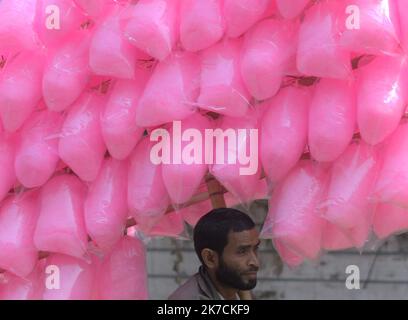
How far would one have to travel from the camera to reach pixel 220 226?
4.94 ft

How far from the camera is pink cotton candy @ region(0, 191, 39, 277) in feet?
5.18

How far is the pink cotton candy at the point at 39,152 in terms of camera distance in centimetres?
156

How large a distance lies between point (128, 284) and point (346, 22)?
70 centimetres

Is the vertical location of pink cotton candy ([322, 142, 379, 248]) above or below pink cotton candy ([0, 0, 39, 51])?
below

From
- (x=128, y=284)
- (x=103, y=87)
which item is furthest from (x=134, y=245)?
(x=103, y=87)

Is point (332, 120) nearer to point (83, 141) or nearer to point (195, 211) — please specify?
point (195, 211)

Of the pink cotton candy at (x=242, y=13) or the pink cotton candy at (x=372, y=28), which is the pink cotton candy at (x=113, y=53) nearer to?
the pink cotton candy at (x=242, y=13)

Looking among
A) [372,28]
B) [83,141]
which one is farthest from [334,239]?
[83,141]

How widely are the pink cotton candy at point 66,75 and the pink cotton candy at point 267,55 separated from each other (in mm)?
348

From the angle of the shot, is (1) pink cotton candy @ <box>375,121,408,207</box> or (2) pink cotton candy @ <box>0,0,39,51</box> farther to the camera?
Answer: (2) pink cotton candy @ <box>0,0,39,51</box>

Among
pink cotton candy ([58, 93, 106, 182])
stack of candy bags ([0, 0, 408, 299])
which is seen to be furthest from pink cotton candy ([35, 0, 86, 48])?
pink cotton candy ([58, 93, 106, 182])

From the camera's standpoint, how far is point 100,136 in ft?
5.06

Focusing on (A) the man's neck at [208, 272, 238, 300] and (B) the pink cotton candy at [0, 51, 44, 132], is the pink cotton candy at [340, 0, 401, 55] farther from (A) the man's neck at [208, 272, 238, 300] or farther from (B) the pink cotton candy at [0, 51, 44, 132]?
(B) the pink cotton candy at [0, 51, 44, 132]

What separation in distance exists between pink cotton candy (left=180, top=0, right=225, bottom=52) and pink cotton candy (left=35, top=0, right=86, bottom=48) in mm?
252
